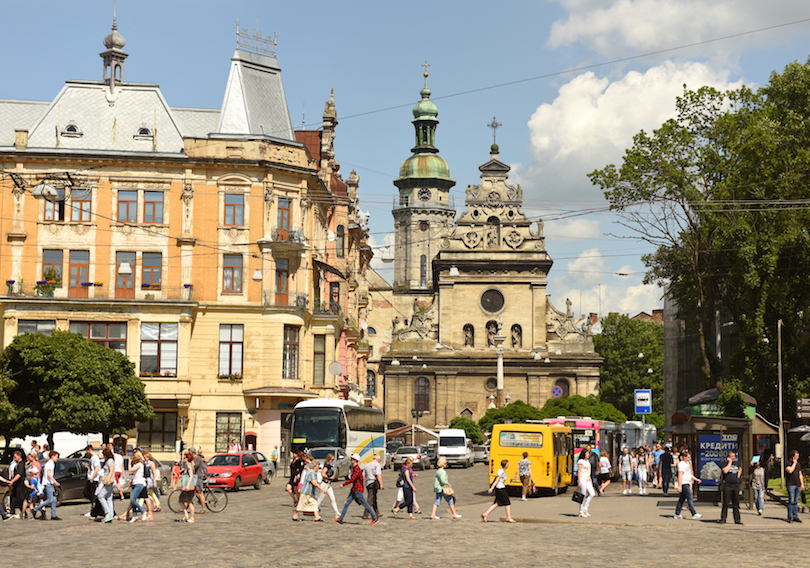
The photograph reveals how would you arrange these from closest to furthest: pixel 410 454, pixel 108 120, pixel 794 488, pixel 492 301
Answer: pixel 794 488 < pixel 108 120 < pixel 410 454 < pixel 492 301

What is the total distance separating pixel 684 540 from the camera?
20.1 metres

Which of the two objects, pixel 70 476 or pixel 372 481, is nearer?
pixel 372 481

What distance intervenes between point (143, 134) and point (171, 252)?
627 centimetres

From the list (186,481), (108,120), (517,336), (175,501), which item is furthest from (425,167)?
(186,481)

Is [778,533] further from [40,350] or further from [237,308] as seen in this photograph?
[237,308]

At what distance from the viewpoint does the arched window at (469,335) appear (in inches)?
3834

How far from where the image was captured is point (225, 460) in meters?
34.5

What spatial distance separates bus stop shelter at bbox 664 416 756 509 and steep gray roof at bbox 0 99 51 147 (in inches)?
1422

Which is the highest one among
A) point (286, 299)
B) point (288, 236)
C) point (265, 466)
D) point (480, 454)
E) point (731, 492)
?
point (288, 236)

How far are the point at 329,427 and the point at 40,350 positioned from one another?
11.6 m

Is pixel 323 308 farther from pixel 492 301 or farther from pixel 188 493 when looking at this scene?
pixel 492 301

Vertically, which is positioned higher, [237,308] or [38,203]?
[38,203]

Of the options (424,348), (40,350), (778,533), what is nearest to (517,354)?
(424,348)

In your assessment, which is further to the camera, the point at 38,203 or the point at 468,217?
the point at 468,217
